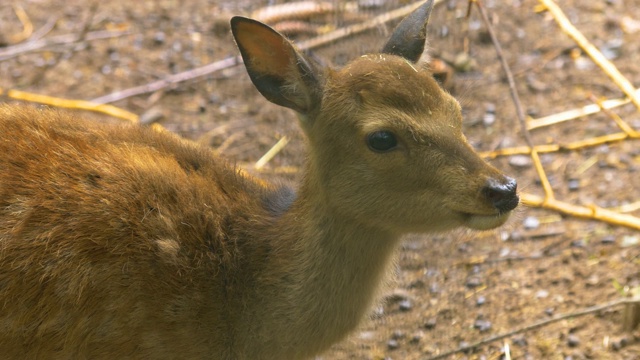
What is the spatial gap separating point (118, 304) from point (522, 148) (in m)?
3.76

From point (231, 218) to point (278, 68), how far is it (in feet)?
2.51

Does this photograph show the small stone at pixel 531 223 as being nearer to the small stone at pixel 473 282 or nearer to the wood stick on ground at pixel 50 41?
the small stone at pixel 473 282

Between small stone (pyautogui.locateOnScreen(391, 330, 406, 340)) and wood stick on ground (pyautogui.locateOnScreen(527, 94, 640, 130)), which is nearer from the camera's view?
small stone (pyautogui.locateOnScreen(391, 330, 406, 340))

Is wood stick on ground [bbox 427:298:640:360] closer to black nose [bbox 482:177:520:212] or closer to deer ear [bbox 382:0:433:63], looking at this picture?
black nose [bbox 482:177:520:212]

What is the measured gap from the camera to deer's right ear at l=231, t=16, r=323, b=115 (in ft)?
13.0

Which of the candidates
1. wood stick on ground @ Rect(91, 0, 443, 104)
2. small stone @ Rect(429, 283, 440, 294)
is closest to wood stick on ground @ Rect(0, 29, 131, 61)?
wood stick on ground @ Rect(91, 0, 443, 104)

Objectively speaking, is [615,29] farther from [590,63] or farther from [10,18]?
[10,18]

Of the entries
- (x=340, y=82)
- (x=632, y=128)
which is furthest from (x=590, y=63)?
(x=340, y=82)

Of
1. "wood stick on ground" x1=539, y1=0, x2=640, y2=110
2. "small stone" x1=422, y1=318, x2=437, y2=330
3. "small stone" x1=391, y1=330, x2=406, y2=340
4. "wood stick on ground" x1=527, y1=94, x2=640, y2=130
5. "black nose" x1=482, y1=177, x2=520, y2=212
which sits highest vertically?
"black nose" x1=482, y1=177, x2=520, y2=212

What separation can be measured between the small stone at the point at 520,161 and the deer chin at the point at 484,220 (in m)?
2.66

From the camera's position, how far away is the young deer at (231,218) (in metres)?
3.79

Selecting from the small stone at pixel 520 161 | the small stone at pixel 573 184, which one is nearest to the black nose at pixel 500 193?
the small stone at pixel 573 184

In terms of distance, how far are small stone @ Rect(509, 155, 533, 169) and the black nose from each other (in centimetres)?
272

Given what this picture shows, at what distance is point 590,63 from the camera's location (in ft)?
24.3
